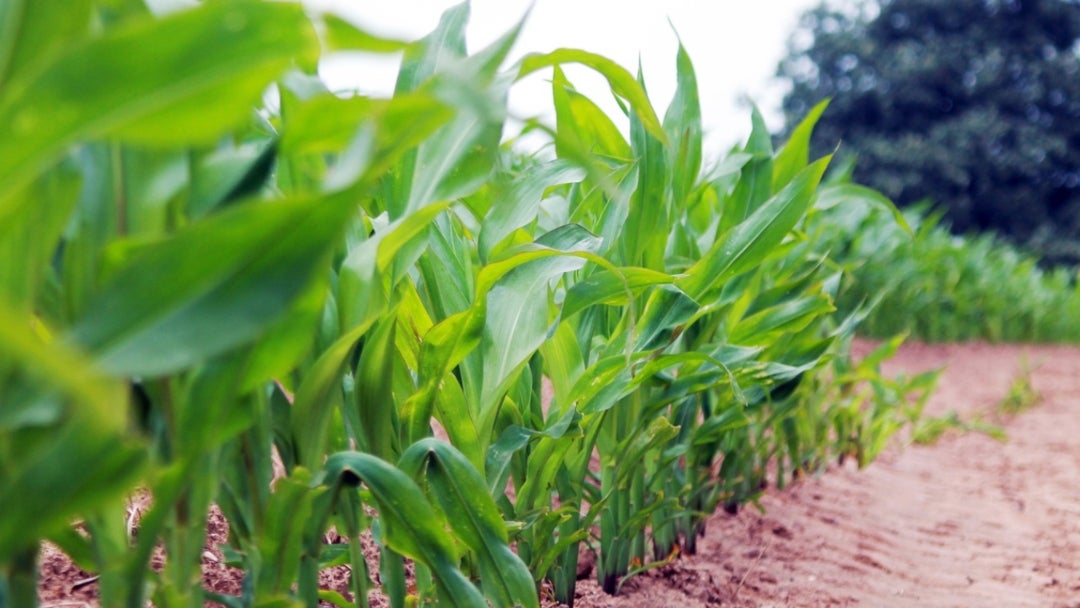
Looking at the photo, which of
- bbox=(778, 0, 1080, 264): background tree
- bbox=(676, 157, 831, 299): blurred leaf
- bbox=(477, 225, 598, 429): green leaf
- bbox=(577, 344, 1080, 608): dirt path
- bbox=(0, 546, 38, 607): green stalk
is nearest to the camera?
bbox=(0, 546, 38, 607): green stalk

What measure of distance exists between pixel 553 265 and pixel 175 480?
0.49m

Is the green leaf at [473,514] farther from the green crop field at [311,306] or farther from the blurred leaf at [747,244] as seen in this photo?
the blurred leaf at [747,244]

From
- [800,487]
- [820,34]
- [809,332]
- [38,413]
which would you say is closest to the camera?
[38,413]

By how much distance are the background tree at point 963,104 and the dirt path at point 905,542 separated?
1600 centimetres

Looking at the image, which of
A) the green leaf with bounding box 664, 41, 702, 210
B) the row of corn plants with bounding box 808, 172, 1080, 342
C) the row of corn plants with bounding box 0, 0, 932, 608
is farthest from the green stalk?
the row of corn plants with bounding box 808, 172, 1080, 342

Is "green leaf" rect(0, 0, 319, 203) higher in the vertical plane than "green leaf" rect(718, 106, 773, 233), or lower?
lower

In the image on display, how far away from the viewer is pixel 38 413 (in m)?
0.48

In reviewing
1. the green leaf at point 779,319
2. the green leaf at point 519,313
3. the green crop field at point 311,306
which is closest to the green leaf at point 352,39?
the green crop field at point 311,306

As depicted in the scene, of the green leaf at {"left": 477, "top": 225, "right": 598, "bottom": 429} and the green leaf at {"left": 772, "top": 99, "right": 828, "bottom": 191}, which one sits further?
the green leaf at {"left": 772, "top": 99, "right": 828, "bottom": 191}

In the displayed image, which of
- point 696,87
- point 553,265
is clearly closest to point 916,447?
point 696,87

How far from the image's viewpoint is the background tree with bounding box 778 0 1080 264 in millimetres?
18078

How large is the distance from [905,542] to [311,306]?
183cm

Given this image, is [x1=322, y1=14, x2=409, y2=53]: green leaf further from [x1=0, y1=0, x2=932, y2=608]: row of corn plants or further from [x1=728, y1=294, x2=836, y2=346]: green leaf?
[x1=728, y1=294, x2=836, y2=346]: green leaf

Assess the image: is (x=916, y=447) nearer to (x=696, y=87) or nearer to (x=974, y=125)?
(x=696, y=87)
